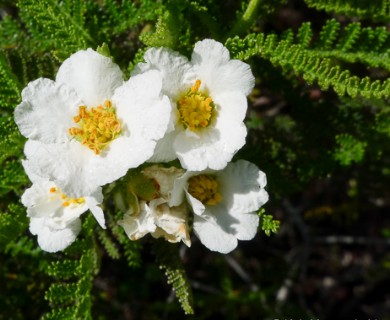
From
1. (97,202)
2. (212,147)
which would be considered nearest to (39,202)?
(97,202)

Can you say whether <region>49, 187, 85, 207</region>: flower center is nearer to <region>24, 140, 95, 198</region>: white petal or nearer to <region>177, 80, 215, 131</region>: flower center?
<region>24, 140, 95, 198</region>: white petal

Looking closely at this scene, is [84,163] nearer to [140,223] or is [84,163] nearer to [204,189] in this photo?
[140,223]

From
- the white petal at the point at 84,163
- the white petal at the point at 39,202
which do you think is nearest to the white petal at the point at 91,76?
the white petal at the point at 84,163

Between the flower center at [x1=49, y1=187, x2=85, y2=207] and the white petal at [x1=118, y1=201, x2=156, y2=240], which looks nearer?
the white petal at [x1=118, y1=201, x2=156, y2=240]

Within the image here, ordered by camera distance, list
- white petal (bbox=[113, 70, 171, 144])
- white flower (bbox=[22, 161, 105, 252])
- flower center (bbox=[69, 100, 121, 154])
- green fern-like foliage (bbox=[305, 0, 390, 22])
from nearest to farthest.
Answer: white petal (bbox=[113, 70, 171, 144]) < flower center (bbox=[69, 100, 121, 154]) < white flower (bbox=[22, 161, 105, 252]) < green fern-like foliage (bbox=[305, 0, 390, 22])

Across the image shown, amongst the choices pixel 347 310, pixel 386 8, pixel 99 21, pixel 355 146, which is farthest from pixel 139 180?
pixel 347 310

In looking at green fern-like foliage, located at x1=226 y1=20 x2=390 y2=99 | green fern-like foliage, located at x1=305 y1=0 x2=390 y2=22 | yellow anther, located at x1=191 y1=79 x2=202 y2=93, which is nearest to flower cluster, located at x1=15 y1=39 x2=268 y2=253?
yellow anther, located at x1=191 y1=79 x2=202 y2=93
